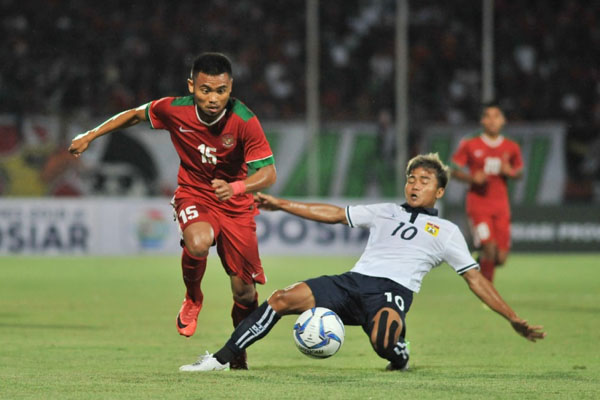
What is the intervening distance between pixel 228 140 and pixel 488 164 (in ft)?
21.5

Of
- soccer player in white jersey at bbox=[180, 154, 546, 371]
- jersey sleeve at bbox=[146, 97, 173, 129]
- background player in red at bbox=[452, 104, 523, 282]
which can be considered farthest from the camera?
background player in red at bbox=[452, 104, 523, 282]

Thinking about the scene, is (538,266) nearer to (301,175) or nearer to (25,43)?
(301,175)

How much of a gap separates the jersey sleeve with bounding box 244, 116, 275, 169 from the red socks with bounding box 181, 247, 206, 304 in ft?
2.53

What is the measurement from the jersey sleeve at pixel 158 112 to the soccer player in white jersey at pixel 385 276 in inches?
42.5

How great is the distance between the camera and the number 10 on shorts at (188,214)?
7.58 m

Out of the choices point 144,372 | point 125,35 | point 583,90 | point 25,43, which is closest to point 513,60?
point 583,90

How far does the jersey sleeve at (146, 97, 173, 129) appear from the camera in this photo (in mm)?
7664

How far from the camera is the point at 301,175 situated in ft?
77.7

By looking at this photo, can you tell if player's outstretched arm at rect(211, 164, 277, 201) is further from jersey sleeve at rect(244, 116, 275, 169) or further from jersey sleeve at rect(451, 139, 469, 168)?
jersey sleeve at rect(451, 139, 469, 168)

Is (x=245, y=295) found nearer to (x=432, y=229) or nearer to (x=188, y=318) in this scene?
(x=188, y=318)

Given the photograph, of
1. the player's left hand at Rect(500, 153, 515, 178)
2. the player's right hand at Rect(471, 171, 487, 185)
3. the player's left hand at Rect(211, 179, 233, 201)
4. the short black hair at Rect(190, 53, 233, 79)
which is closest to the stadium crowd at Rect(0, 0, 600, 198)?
the player's left hand at Rect(500, 153, 515, 178)

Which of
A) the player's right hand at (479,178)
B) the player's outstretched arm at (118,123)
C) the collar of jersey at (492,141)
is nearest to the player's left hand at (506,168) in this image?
the collar of jersey at (492,141)

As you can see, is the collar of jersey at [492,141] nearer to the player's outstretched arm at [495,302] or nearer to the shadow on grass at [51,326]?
the shadow on grass at [51,326]

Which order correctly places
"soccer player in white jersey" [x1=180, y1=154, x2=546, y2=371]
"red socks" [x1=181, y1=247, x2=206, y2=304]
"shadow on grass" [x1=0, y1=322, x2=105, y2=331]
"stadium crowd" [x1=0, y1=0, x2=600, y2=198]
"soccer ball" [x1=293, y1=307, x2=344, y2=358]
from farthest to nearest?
"stadium crowd" [x1=0, y1=0, x2=600, y2=198] < "shadow on grass" [x1=0, y1=322, x2=105, y2=331] < "red socks" [x1=181, y1=247, x2=206, y2=304] < "soccer player in white jersey" [x1=180, y1=154, x2=546, y2=371] < "soccer ball" [x1=293, y1=307, x2=344, y2=358]
